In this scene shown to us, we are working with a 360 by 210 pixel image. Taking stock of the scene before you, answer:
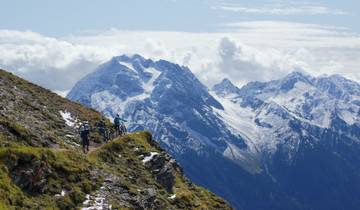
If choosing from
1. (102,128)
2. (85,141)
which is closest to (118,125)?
(102,128)

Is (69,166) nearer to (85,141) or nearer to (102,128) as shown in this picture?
(85,141)

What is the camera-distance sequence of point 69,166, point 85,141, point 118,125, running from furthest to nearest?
point 118,125, point 85,141, point 69,166

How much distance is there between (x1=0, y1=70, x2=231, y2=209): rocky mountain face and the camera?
49750 mm

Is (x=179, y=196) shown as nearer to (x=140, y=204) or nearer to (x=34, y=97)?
(x=140, y=204)

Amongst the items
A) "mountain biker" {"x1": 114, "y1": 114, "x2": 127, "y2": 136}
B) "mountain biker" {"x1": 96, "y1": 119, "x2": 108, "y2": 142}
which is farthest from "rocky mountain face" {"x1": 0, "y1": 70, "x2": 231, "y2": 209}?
"mountain biker" {"x1": 114, "y1": 114, "x2": 127, "y2": 136}

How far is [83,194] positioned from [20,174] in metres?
5.72

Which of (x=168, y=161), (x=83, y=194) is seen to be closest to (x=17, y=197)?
(x=83, y=194)

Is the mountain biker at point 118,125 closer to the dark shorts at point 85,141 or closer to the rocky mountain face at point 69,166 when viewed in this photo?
the rocky mountain face at point 69,166

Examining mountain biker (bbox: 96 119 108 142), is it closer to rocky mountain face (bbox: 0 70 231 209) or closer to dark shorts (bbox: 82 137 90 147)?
rocky mountain face (bbox: 0 70 231 209)

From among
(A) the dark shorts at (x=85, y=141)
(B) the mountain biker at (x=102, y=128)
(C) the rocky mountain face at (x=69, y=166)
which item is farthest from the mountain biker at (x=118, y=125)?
(A) the dark shorts at (x=85, y=141)

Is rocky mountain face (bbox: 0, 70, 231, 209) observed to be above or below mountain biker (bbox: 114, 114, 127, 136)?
above

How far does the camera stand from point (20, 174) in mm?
49281

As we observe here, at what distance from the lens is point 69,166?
5500 centimetres

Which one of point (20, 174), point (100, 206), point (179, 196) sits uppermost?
point (20, 174)
